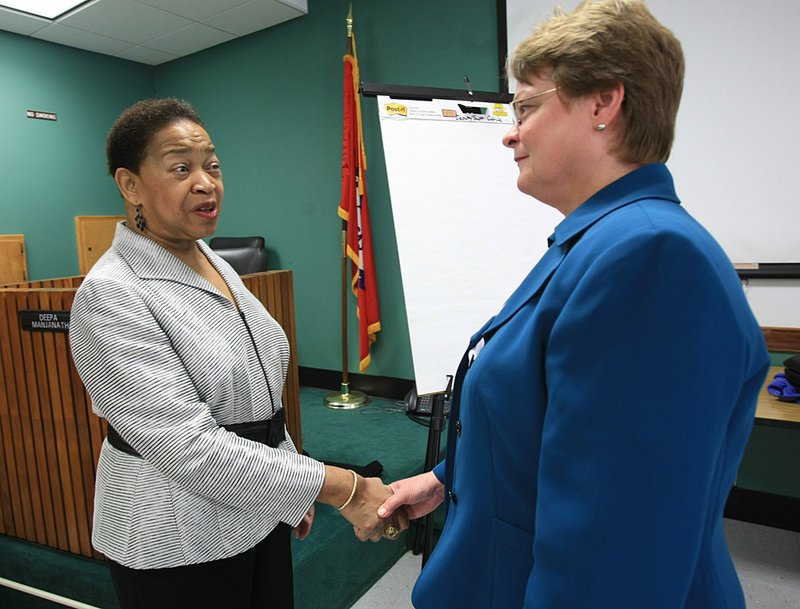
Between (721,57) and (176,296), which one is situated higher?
(721,57)

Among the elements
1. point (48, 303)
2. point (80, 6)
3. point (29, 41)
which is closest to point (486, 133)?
point (48, 303)

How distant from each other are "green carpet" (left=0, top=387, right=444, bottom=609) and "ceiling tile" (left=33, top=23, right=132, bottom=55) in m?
3.54

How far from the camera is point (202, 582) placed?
1.07 metres

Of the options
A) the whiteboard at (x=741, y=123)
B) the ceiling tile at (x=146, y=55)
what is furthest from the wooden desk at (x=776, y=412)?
the ceiling tile at (x=146, y=55)

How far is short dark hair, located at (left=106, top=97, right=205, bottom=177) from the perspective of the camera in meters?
1.10

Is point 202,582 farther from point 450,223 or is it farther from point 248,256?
point 248,256

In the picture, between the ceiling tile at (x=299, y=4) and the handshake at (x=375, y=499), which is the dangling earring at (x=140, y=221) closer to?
the handshake at (x=375, y=499)

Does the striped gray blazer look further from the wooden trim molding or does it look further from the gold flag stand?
the gold flag stand

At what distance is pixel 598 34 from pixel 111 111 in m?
5.07

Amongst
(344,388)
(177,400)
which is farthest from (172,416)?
(344,388)

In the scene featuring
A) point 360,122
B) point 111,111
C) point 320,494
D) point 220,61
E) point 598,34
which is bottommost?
point 320,494

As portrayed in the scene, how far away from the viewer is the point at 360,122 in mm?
3410

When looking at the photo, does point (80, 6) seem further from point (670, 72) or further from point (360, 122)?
point (670, 72)

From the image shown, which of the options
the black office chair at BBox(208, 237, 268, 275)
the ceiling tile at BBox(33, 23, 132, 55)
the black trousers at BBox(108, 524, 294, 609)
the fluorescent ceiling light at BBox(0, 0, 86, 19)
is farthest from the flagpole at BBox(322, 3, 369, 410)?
the black trousers at BBox(108, 524, 294, 609)
